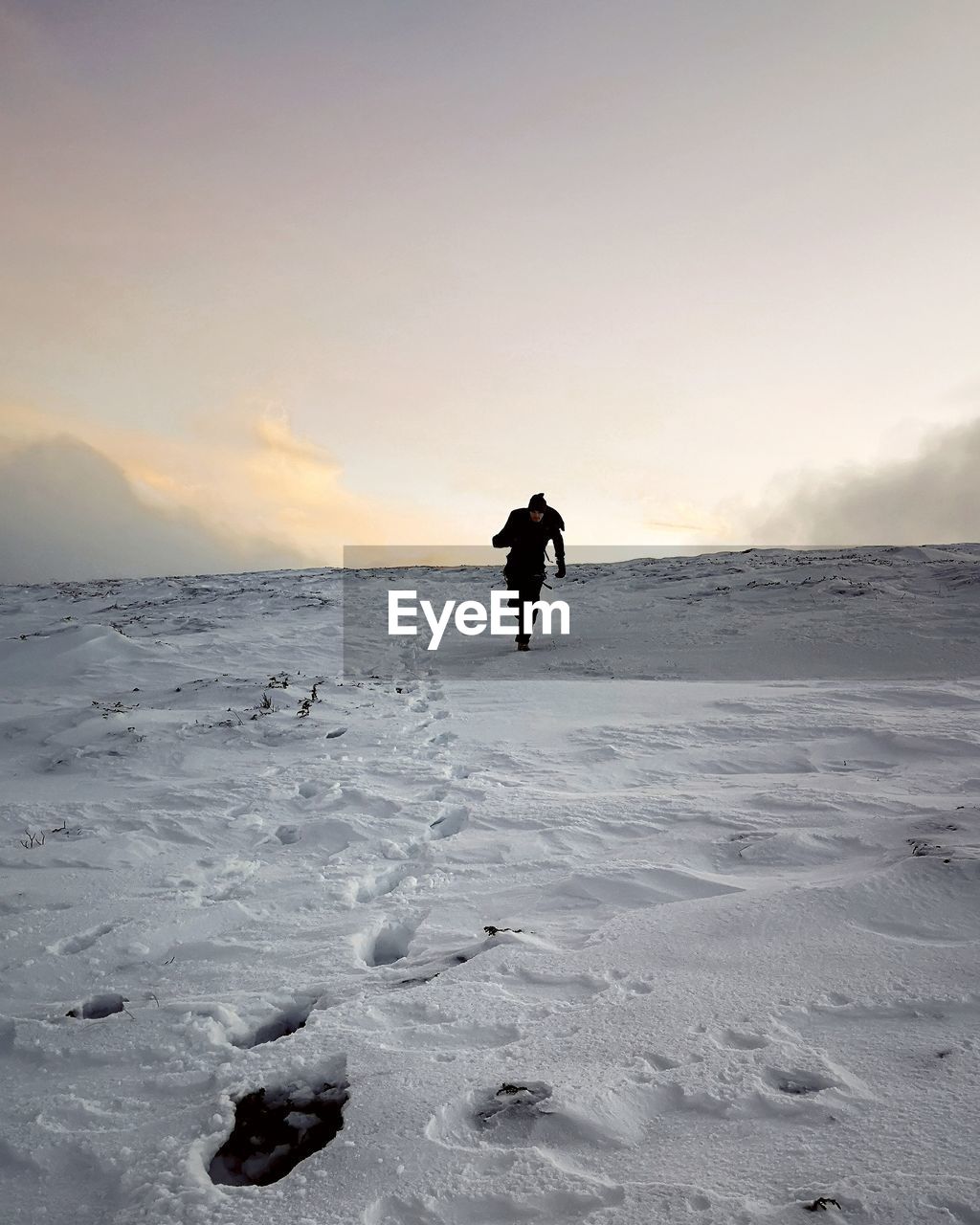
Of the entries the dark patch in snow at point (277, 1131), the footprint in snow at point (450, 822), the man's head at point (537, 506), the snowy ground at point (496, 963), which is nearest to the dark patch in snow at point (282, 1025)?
the snowy ground at point (496, 963)

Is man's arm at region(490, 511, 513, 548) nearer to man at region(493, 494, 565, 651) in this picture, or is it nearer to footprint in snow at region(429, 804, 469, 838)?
man at region(493, 494, 565, 651)

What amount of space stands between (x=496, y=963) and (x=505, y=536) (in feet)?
23.4

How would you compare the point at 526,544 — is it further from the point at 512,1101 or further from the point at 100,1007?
the point at 512,1101

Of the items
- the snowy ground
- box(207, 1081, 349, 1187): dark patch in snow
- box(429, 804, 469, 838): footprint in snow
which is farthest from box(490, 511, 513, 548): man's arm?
box(207, 1081, 349, 1187): dark patch in snow

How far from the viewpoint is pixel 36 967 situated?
2283 millimetres

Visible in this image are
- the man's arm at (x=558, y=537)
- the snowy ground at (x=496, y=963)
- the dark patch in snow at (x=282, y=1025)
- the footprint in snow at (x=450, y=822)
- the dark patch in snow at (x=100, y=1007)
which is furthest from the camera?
the man's arm at (x=558, y=537)

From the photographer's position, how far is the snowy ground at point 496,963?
4.45ft

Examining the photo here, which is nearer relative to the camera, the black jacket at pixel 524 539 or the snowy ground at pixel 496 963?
the snowy ground at pixel 496 963

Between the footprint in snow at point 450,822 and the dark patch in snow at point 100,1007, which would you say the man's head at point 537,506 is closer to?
the footprint in snow at point 450,822

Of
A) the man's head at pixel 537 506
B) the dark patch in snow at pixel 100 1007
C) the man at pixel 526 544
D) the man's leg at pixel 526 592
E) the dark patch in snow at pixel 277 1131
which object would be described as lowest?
the dark patch in snow at pixel 100 1007

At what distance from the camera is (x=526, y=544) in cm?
→ 891

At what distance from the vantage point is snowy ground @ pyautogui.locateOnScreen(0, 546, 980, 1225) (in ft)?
4.45

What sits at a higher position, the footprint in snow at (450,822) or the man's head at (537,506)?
the man's head at (537,506)

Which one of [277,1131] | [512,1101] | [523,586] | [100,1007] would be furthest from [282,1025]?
[523,586]
